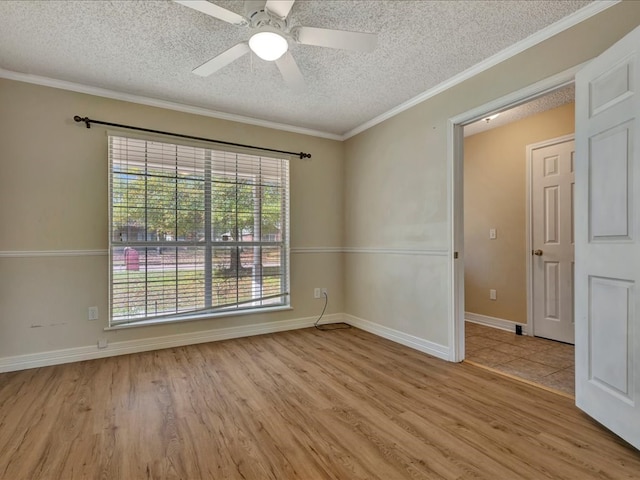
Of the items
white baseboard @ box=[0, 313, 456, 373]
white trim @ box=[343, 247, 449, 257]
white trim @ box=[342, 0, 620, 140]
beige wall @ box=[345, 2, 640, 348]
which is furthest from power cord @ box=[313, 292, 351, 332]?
white trim @ box=[342, 0, 620, 140]

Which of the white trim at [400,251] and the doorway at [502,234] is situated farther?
the doorway at [502,234]

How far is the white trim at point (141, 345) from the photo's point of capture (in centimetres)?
268

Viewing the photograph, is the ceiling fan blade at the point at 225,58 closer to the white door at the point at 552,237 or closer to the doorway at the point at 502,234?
the doorway at the point at 502,234

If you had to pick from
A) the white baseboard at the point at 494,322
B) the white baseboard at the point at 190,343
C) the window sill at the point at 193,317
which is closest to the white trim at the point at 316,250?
the window sill at the point at 193,317

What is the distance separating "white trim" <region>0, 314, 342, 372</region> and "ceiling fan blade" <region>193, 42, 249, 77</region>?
2.49 m

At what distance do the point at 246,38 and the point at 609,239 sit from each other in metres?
2.57

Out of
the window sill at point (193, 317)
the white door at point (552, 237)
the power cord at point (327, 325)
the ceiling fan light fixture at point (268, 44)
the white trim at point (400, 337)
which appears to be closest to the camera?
the ceiling fan light fixture at point (268, 44)

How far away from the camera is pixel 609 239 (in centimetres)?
172

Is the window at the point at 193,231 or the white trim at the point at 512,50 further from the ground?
the white trim at the point at 512,50

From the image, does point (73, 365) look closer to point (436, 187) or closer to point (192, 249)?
point (192, 249)

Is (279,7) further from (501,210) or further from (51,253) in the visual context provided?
(501,210)

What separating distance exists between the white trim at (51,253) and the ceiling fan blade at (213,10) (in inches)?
91.3

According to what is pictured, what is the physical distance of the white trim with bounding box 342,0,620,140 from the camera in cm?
193

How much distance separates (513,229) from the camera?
3834 millimetres
